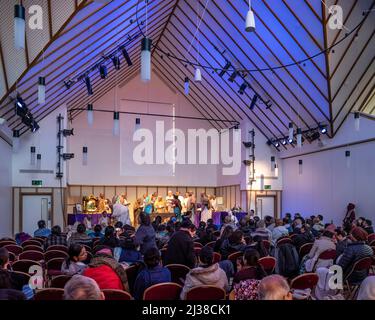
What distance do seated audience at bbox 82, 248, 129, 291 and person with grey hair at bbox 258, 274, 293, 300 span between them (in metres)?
1.79

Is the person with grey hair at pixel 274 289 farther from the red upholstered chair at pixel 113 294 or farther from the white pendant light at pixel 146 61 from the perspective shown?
the white pendant light at pixel 146 61

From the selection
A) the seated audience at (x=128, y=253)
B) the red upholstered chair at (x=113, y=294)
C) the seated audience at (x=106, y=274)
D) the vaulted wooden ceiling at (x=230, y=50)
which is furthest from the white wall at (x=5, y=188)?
the red upholstered chair at (x=113, y=294)

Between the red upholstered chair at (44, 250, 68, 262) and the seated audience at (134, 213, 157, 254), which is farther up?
the seated audience at (134, 213, 157, 254)

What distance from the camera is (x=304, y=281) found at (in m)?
4.23

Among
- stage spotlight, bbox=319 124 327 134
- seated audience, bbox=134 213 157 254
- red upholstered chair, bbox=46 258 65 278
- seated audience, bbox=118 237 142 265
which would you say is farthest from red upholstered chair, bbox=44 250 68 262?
stage spotlight, bbox=319 124 327 134

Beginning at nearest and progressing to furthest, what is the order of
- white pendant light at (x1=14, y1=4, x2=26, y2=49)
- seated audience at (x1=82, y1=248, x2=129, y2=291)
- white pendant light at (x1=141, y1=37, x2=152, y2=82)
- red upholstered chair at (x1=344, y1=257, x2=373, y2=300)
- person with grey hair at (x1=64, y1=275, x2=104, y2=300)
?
person with grey hair at (x1=64, y1=275, x2=104, y2=300), seated audience at (x1=82, y1=248, x2=129, y2=291), white pendant light at (x1=14, y1=4, x2=26, y2=49), white pendant light at (x1=141, y1=37, x2=152, y2=82), red upholstered chair at (x1=344, y1=257, x2=373, y2=300)

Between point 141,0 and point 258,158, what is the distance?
36.3 feet

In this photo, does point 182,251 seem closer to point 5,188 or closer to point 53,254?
point 53,254

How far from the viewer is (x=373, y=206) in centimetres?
1369

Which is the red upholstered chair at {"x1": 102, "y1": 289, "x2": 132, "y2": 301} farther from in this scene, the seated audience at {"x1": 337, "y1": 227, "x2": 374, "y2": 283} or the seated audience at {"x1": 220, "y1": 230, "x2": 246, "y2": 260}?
the seated audience at {"x1": 337, "y1": 227, "x2": 374, "y2": 283}

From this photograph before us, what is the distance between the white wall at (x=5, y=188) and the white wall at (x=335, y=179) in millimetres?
12816

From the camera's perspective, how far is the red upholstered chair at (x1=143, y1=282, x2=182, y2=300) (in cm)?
356

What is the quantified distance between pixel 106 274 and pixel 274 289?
1.92 m

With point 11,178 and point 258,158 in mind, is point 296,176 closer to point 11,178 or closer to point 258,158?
point 258,158
